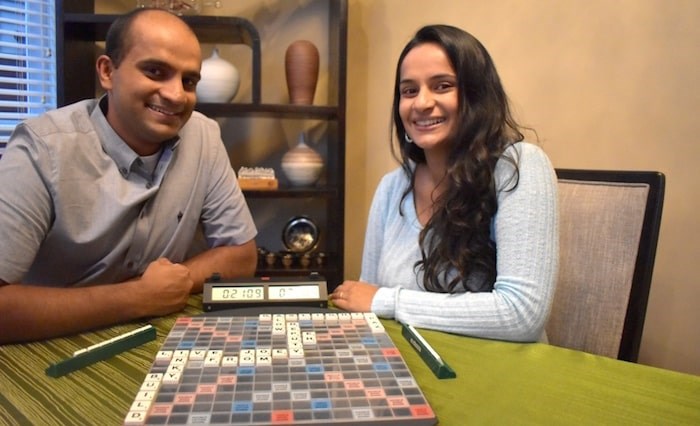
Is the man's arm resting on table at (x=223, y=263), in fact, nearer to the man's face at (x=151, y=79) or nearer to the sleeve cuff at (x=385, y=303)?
the man's face at (x=151, y=79)

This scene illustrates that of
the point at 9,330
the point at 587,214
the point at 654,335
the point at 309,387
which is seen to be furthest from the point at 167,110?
the point at 654,335

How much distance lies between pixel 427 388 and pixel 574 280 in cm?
75

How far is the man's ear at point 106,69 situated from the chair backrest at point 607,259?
3.82 ft

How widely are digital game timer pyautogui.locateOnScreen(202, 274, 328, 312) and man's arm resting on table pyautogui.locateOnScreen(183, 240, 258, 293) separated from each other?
231 millimetres

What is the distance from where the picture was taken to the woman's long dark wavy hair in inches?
41.7

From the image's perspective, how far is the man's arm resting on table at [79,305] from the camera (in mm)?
840

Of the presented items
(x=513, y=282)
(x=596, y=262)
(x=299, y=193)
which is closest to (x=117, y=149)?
(x=513, y=282)

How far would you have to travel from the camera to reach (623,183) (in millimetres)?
1192

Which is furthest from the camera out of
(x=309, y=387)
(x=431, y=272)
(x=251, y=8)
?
(x=251, y=8)

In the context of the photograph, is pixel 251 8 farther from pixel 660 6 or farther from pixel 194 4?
pixel 660 6

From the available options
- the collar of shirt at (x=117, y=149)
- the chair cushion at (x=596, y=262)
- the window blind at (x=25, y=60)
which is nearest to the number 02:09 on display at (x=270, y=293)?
the collar of shirt at (x=117, y=149)

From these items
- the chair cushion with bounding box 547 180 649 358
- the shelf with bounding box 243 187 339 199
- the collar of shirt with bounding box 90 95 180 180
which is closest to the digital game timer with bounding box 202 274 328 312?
the collar of shirt with bounding box 90 95 180 180

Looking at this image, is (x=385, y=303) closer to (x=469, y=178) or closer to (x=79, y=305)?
(x=469, y=178)

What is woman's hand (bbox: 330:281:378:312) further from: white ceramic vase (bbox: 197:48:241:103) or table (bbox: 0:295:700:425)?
white ceramic vase (bbox: 197:48:241:103)
